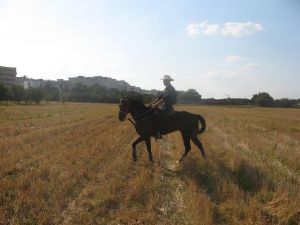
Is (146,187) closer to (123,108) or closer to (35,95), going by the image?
(123,108)

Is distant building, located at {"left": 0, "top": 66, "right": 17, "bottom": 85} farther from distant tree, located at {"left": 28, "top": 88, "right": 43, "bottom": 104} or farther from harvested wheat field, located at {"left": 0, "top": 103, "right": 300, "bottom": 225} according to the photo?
harvested wheat field, located at {"left": 0, "top": 103, "right": 300, "bottom": 225}

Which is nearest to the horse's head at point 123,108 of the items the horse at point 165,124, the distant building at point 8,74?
the horse at point 165,124

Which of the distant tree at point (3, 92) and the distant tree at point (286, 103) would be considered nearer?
the distant tree at point (3, 92)

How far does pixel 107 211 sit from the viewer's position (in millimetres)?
7090

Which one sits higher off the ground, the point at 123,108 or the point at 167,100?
the point at 167,100

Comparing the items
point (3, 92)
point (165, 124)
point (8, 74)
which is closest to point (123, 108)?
point (165, 124)

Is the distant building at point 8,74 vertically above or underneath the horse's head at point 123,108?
above

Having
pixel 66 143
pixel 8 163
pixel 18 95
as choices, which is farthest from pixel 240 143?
pixel 18 95

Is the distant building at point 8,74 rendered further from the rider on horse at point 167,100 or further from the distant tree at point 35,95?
the rider on horse at point 167,100

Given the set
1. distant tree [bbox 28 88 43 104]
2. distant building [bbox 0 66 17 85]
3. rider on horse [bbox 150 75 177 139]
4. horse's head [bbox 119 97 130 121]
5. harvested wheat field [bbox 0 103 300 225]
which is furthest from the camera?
distant building [bbox 0 66 17 85]

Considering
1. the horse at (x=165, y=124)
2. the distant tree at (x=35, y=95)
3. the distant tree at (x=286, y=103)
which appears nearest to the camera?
the horse at (x=165, y=124)

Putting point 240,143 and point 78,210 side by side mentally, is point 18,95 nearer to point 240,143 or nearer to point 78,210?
point 240,143

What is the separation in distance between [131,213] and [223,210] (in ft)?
6.15

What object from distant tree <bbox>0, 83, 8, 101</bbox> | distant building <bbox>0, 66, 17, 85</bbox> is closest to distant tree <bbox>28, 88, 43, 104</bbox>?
distant tree <bbox>0, 83, 8, 101</bbox>
